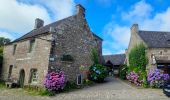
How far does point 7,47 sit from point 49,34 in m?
10.4

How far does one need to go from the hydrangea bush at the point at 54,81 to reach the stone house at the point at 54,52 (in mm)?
806

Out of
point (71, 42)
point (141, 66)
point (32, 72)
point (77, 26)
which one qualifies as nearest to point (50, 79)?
point (32, 72)

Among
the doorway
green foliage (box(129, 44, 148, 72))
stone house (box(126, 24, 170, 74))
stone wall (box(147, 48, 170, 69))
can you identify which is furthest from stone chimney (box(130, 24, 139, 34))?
the doorway

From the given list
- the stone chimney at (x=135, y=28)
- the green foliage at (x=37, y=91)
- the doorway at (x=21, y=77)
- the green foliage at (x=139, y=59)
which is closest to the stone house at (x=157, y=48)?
the green foliage at (x=139, y=59)

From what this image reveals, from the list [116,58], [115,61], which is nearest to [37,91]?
[115,61]

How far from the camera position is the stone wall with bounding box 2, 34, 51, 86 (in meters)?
17.9

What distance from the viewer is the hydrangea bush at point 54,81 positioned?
16.3 meters

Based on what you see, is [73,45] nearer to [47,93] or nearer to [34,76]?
[34,76]

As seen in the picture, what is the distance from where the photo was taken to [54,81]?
16.5 m

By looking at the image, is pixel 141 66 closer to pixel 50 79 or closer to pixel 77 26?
pixel 77 26

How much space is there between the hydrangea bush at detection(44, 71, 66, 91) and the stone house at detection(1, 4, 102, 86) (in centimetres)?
81

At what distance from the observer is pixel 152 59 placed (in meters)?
24.4

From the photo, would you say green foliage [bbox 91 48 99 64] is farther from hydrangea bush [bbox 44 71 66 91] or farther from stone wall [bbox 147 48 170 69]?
stone wall [bbox 147 48 170 69]

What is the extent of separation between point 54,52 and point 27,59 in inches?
162
